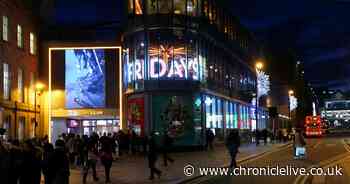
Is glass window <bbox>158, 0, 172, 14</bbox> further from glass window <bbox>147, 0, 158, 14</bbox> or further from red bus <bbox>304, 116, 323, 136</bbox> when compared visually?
red bus <bbox>304, 116, 323, 136</bbox>

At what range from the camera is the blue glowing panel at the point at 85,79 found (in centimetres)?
5709

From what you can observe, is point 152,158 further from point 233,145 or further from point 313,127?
point 313,127

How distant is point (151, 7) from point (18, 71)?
37.0 ft

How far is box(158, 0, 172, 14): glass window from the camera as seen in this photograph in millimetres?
50094

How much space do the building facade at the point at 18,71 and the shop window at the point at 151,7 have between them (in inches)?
388

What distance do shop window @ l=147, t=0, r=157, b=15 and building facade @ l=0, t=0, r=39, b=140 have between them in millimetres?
9847

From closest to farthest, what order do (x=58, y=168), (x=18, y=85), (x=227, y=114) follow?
(x=58, y=168) < (x=18, y=85) < (x=227, y=114)

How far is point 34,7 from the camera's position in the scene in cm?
5516

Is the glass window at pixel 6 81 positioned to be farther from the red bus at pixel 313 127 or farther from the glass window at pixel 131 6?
the red bus at pixel 313 127

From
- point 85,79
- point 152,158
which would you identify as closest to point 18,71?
point 85,79

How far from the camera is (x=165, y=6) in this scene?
50.2 metres

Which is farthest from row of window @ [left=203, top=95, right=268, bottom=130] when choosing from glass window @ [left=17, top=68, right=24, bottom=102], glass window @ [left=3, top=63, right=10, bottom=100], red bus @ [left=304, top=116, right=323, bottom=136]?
glass window @ [left=3, top=63, right=10, bottom=100]

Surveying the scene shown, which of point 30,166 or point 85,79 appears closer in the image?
point 30,166

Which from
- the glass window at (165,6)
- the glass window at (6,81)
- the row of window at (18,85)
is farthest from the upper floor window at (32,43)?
the glass window at (165,6)
